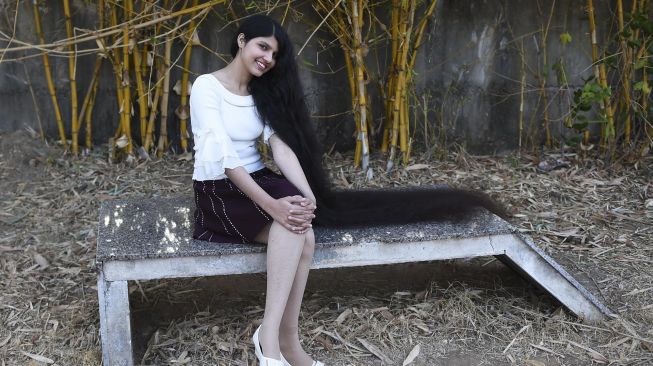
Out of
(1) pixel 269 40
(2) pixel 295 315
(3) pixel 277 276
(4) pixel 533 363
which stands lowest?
(4) pixel 533 363

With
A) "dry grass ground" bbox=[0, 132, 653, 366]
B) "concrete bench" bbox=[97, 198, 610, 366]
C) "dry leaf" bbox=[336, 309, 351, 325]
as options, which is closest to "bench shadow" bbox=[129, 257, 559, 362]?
"dry grass ground" bbox=[0, 132, 653, 366]

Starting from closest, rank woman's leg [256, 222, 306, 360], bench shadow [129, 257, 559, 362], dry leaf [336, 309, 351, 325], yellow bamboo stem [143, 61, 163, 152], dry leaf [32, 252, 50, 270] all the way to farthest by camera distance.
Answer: woman's leg [256, 222, 306, 360] < dry leaf [336, 309, 351, 325] < bench shadow [129, 257, 559, 362] < dry leaf [32, 252, 50, 270] < yellow bamboo stem [143, 61, 163, 152]

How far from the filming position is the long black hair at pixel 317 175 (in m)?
2.52

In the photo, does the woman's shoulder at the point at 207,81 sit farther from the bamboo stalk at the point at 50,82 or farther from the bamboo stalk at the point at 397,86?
the bamboo stalk at the point at 50,82

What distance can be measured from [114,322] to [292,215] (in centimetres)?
62

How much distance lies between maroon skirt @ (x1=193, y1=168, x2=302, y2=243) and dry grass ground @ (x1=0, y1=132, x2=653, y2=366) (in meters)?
0.38

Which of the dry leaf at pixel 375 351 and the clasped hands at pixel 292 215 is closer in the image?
the clasped hands at pixel 292 215

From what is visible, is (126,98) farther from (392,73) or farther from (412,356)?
(412,356)

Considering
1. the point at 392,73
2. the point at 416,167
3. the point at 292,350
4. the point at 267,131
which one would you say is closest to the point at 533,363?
the point at 292,350

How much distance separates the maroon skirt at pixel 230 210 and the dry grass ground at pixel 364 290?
38 centimetres

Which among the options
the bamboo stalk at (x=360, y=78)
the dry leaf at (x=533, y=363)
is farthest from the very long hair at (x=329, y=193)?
the bamboo stalk at (x=360, y=78)

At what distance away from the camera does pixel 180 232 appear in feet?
8.52

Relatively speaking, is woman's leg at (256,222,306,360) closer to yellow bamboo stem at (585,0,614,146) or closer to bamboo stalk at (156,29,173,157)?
bamboo stalk at (156,29,173,157)

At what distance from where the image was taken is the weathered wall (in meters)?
3.95
